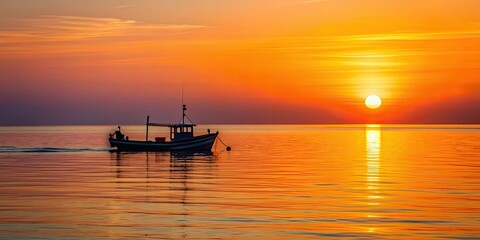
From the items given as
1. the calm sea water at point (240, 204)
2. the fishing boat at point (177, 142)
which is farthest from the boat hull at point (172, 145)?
the calm sea water at point (240, 204)

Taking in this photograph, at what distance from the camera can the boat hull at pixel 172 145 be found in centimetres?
9106

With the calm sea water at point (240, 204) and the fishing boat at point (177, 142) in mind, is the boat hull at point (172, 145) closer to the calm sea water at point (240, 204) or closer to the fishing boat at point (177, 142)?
the fishing boat at point (177, 142)

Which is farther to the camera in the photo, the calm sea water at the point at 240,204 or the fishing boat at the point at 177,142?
the fishing boat at the point at 177,142

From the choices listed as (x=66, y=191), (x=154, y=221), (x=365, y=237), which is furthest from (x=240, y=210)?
(x=66, y=191)

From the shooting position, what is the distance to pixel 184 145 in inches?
3585

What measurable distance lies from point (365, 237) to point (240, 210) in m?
8.04

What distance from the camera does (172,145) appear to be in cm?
9112

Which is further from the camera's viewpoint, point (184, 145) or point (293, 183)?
point (184, 145)

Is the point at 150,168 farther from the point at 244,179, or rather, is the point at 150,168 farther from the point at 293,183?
the point at 293,183

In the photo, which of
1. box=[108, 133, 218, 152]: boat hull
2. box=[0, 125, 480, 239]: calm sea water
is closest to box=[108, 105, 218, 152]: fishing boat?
box=[108, 133, 218, 152]: boat hull

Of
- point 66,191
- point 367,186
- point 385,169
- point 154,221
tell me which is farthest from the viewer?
point 385,169

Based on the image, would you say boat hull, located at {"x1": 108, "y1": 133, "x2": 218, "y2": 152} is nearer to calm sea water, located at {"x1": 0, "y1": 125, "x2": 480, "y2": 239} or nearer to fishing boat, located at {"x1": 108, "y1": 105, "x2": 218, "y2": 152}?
fishing boat, located at {"x1": 108, "y1": 105, "x2": 218, "y2": 152}

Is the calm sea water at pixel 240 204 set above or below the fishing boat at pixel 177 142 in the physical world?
below

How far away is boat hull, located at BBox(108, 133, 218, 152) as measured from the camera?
91062mm
